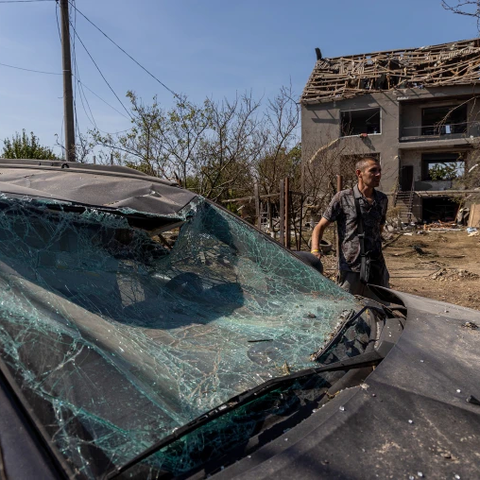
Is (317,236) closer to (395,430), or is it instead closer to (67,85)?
(395,430)

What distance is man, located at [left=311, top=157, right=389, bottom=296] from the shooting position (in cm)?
361

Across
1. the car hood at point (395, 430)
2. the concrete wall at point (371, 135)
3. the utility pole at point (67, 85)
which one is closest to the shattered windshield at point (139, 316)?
the car hood at point (395, 430)

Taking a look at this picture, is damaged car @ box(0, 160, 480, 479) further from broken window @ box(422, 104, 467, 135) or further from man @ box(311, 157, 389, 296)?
broken window @ box(422, 104, 467, 135)

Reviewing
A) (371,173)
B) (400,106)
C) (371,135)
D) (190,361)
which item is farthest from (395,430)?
(400,106)

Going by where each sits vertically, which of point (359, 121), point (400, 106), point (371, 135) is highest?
point (400, 106)

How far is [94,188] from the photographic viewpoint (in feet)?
7.08

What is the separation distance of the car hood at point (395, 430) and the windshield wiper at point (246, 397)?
58 mm

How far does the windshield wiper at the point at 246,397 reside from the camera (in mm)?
1009

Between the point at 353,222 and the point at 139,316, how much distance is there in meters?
2.40

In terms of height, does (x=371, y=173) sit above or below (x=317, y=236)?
above

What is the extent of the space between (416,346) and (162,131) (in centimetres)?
884

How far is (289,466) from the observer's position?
1.02 m

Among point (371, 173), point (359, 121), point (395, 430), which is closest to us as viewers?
point (395, 430)

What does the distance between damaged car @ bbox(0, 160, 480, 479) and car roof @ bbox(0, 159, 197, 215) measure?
0.04 ft
